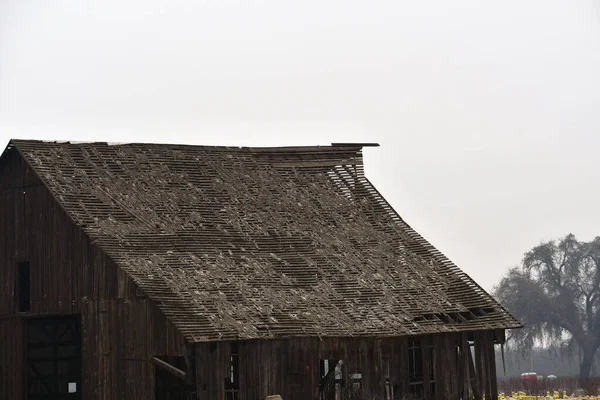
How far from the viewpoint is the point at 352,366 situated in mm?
41438

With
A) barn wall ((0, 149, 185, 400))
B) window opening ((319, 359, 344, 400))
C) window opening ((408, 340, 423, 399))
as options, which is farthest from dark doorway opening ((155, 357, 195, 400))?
window opening ((408, 340, 423, 399))

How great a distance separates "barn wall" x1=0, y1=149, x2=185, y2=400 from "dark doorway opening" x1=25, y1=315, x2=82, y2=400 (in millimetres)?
860

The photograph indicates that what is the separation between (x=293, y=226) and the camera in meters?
46.5

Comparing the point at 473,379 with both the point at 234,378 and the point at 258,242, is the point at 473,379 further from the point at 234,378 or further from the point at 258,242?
the point at 234,378

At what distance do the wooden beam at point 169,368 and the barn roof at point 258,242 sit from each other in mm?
1178

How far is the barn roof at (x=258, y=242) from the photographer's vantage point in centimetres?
4025

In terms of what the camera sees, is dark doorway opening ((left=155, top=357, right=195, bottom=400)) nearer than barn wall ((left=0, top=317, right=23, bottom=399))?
Yes

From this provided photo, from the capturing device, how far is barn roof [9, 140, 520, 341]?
40.2m

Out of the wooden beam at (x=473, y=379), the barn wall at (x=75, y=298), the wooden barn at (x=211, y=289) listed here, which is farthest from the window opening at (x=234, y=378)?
the wooden beam at (x=473, y=379)

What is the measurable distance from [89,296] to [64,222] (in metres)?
2.50

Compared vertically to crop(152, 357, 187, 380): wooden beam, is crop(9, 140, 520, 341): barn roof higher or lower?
higher

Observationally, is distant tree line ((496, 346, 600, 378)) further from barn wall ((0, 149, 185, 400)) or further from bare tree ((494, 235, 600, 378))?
barn wall ((0, 149, 185, 400))

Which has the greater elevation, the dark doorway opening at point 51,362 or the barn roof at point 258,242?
the barn roof at point 258,242

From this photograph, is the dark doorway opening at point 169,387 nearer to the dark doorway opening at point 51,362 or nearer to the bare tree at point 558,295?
the dark doorway opening at point 51,362
